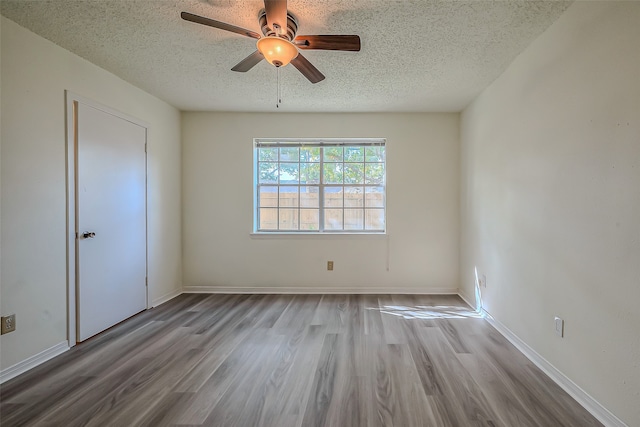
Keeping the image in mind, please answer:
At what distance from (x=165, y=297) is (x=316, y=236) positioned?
2.06 metres

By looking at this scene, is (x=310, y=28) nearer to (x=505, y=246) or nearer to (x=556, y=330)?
(x=505, y=246)

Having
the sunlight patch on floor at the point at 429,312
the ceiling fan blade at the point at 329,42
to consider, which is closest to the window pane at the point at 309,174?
the sunlight patch on floor at the point at 429,312

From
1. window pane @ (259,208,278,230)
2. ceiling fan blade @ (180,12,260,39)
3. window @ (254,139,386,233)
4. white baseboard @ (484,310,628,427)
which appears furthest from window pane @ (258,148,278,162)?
white baseboard @ (484,310,628,427)

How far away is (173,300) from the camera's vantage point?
10.6 feet

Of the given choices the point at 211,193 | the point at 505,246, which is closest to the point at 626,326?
the point at 505,246

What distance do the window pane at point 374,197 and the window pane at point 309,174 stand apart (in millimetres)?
737

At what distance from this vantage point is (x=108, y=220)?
2.43 meters

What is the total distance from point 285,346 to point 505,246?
218 cm

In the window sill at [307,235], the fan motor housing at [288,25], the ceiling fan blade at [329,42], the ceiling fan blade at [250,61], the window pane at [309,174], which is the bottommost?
the window sill at [307,235]

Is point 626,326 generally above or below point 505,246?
below

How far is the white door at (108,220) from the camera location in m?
2.20

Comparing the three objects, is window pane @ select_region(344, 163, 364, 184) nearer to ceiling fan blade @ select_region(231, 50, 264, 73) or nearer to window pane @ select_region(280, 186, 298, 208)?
window pane @ select_region(280, 186, 298, 208)

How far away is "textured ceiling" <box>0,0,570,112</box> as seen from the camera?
64.5 inches

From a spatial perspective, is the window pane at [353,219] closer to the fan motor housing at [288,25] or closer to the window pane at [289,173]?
the window pane at [289,173]
